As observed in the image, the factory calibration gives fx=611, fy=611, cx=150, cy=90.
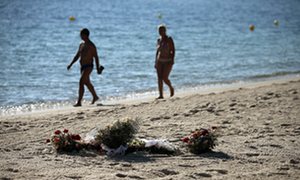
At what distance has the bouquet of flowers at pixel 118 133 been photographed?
7.20 metres

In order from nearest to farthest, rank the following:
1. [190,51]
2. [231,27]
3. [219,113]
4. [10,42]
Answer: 1. [219,113]
2. [190,51]
3. [10,42]
4. [231,27]

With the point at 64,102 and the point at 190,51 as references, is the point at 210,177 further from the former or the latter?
the point at 190,51

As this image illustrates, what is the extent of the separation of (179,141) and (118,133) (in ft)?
3.70

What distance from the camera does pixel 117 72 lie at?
18.4 meters

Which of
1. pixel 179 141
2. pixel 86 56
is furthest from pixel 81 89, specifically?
pixel 179 141

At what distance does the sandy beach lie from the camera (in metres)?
6.49

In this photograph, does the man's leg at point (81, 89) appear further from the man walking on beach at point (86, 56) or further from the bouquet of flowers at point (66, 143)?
the bouquet of flowers at point (66, 143)

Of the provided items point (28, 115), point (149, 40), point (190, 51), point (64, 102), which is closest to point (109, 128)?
point (28, 115)

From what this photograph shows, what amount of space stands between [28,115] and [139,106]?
205cm

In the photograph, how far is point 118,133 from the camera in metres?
7.21

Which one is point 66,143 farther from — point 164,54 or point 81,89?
point 164,54

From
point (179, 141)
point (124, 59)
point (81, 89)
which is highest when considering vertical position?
point (124, 59)

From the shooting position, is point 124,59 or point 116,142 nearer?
point 116,142

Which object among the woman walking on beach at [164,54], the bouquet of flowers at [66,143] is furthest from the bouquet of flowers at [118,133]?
the woman walking on beach at [164,54]
